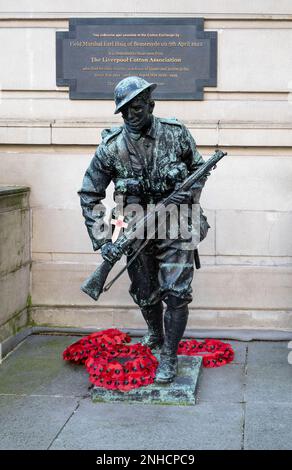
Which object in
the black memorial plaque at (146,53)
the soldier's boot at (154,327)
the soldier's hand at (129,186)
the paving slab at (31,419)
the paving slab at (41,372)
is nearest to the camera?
the paving slab at (31,419)

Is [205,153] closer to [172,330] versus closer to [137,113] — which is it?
[137,113]

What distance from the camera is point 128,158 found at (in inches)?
238

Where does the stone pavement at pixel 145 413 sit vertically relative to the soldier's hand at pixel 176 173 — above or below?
below

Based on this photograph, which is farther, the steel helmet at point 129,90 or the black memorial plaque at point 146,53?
the black memorial plaque at point 146,53

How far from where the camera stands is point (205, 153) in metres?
7.97

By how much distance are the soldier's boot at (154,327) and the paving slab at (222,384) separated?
1.52 ft

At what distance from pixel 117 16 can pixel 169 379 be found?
12.5ft

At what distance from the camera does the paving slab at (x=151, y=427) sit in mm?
5121

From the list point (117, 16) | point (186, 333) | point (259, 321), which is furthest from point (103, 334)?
point (117, 16)

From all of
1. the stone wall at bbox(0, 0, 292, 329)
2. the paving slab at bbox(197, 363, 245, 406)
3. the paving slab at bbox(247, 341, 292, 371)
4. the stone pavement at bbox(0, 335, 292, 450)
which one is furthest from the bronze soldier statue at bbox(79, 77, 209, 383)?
the stone wall at bbox(0, 0, 292, 329)

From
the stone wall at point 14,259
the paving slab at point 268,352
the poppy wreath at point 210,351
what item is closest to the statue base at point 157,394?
the poppy wreath at point 210,351

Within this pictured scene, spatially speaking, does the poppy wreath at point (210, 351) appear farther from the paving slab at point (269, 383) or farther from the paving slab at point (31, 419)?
the paving slab at point (31, 419)

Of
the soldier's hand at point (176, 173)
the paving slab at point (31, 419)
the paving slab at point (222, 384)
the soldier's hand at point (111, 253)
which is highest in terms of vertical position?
the soldier's hand at point (176, 173)

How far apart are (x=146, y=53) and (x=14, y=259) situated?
240cm
